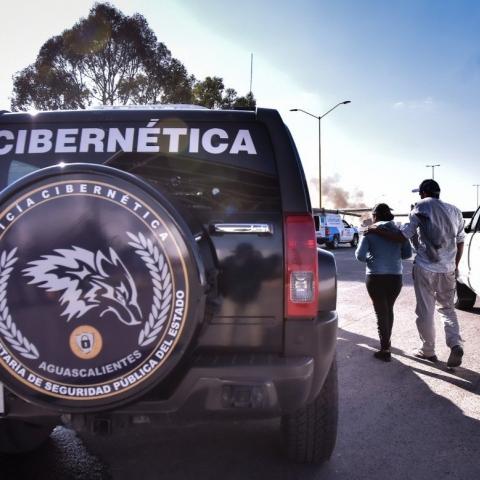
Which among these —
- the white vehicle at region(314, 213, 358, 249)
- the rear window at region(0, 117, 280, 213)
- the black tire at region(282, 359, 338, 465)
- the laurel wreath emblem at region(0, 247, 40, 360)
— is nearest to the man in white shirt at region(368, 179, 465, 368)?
the black tire at region(282, 359, 338, 465)

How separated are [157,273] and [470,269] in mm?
6482

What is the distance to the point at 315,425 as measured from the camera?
285 centimetres

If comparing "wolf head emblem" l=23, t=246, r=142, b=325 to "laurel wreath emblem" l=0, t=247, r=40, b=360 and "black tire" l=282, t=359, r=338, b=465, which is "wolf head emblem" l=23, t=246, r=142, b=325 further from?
"black tire" l=282, t=359, r=338, b=465

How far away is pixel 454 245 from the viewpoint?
5172mm

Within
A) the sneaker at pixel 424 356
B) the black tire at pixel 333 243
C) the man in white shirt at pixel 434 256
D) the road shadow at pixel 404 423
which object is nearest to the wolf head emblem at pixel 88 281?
the road shadow at pixel 404 423

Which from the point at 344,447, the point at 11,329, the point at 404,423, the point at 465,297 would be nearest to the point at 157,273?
the point at 11,329

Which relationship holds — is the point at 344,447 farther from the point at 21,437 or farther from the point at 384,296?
the point at 384,296

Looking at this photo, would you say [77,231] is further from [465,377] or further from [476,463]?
[465,377]

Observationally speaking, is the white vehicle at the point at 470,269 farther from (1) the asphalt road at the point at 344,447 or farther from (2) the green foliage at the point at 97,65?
(2) the green foliage at the point at 97,65

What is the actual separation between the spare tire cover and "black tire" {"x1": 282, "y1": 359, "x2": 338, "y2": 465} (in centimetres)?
115

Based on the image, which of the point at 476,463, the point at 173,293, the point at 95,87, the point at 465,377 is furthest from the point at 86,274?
the point at 95,87

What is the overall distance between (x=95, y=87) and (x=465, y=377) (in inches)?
1046

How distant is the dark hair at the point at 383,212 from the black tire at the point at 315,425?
111 inches

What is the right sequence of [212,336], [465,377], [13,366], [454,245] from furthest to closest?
[454,245], [465,377], [212,336], [13,366]
